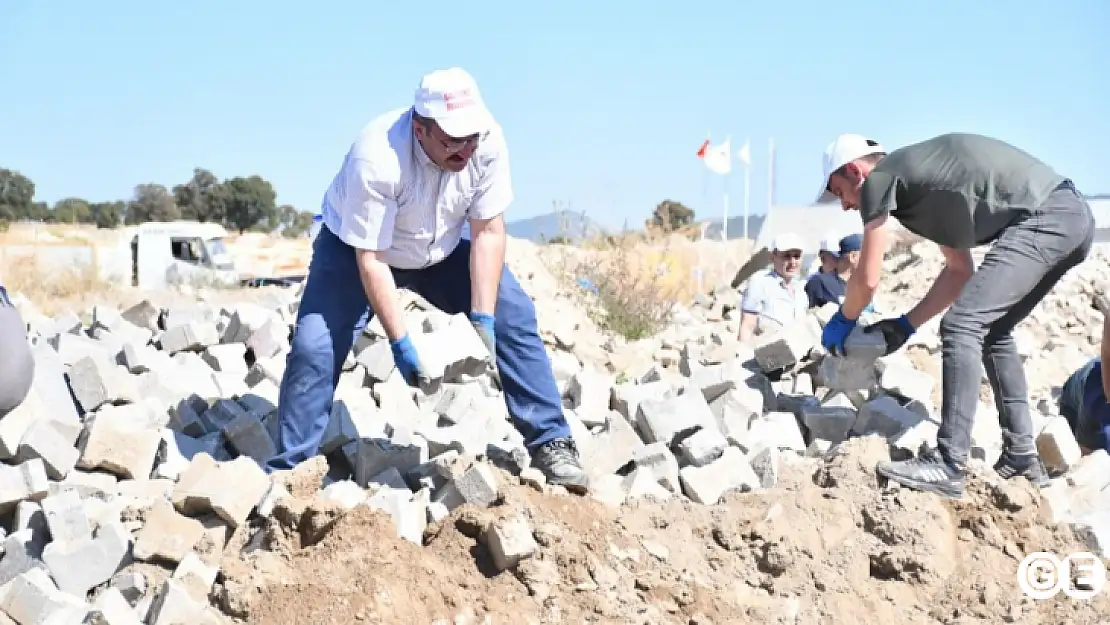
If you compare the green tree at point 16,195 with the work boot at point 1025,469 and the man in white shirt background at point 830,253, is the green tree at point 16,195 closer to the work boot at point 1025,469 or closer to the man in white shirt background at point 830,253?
the man in white shirt background at point 830,253

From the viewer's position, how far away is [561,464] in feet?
13.4

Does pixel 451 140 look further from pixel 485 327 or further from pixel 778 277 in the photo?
pixel 778 277

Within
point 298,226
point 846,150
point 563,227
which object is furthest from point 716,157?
point 298,226

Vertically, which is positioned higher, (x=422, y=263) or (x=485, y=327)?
(x=422, y=263)

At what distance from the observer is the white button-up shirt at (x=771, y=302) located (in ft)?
24.3

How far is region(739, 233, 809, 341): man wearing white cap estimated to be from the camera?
738cm

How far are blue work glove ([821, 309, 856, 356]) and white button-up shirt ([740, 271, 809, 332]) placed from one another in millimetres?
2379

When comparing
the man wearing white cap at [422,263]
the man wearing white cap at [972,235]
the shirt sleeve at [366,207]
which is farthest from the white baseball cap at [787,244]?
the shirt sleeve at [366,207]

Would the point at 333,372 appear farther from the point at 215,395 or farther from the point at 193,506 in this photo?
the point at 215,395

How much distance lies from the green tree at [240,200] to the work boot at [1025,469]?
46471mm

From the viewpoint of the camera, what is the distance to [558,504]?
357 cm

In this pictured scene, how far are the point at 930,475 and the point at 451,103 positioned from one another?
87.2 inches

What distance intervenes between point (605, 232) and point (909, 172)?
827 cm

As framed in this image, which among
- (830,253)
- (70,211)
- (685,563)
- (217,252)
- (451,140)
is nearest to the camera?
(685,563)
